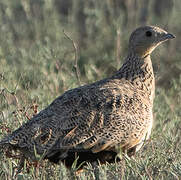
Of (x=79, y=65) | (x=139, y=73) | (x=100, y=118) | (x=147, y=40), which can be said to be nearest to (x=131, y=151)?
(x=100, y=118)

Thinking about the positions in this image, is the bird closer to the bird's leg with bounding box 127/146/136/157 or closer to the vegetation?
the bird's leg with bounding box 127/146/136/157

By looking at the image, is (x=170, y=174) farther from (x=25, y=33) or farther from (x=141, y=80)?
(x=25, y=33)

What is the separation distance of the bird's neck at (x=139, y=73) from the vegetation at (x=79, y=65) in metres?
0.23

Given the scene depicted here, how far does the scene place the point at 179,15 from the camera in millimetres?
8703

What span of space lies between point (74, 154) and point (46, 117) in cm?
39

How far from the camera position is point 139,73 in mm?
4805

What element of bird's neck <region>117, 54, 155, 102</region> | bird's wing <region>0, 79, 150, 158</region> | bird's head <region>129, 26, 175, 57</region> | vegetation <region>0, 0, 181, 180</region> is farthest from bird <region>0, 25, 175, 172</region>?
bird's head <region>129, 26, 175, 57</region>

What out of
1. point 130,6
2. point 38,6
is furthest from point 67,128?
point 38,6

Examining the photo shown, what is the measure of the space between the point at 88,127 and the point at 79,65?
4.26 metres

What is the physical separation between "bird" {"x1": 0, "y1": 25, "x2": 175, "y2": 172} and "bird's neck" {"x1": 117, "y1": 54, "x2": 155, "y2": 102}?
0.90ft

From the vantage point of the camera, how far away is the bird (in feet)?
12.8

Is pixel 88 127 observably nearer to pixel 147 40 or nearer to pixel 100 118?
pixel 100 118

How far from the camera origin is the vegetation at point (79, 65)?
3.97 metres

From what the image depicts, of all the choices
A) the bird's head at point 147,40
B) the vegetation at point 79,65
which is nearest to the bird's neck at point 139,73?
the bird's head at point 147,40
